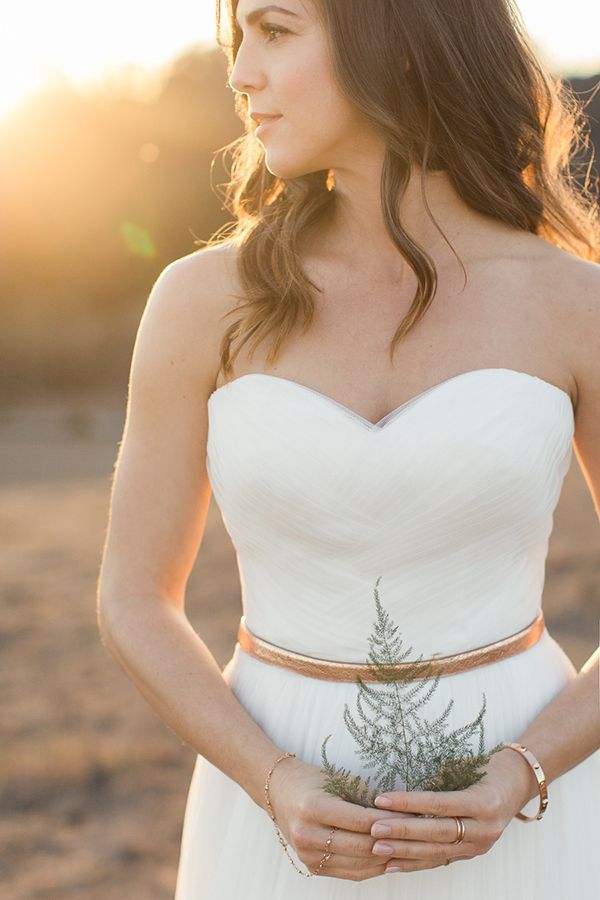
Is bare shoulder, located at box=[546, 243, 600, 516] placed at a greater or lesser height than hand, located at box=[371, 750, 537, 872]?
greater

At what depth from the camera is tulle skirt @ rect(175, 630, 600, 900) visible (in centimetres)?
230

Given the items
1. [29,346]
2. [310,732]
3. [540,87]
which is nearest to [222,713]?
[310,732]

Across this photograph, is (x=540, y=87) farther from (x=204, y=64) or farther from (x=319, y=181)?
(x=204, y=64)

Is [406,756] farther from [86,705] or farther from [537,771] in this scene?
[86,705]

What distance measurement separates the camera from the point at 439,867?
2.29m

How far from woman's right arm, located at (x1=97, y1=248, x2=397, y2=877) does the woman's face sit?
1.17 ft

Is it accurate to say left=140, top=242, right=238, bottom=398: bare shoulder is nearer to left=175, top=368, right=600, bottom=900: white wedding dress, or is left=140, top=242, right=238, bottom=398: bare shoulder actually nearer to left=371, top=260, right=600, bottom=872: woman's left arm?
left=175, top=368, right=600, bottom=900: white wedding dress

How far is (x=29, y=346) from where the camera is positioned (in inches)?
969

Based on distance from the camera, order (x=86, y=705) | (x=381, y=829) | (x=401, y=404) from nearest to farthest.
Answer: (x=381, y=829) → (x=401, y=404) → (x=86, y=705)

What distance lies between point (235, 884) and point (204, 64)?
32.1m

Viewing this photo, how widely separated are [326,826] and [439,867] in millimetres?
436

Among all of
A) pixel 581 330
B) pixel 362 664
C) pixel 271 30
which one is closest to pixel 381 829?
pixel 362 664

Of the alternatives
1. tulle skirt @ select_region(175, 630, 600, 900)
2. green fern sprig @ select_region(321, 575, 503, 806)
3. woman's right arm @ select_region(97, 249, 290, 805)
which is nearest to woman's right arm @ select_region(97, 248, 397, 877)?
woman's right arm @ select_region(97, 249, 290, 805)

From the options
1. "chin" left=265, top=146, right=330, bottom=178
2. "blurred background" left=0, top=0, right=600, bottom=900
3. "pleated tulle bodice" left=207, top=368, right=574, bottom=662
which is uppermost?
"chin" left=265, top=146, right=330, bottom=178
